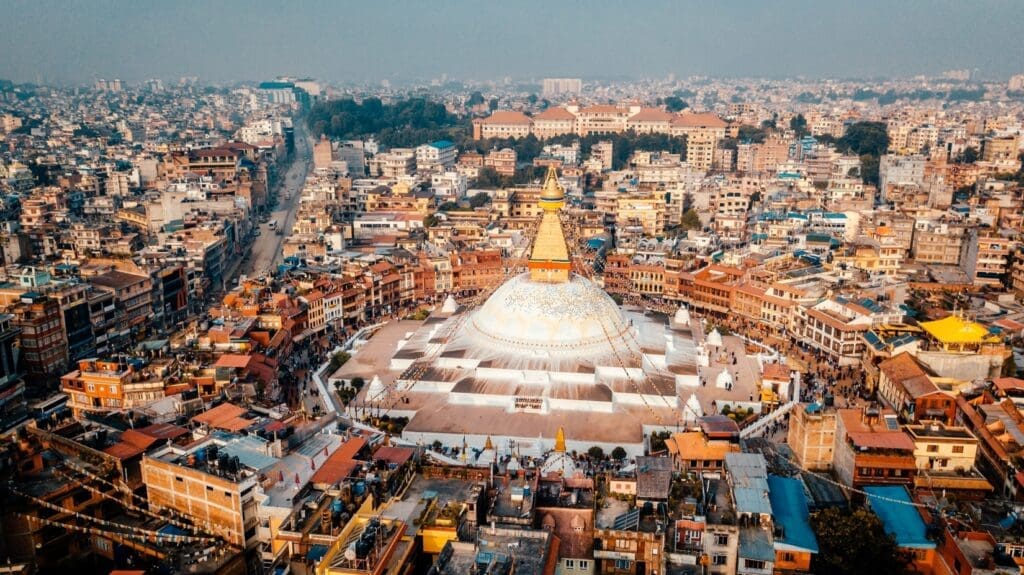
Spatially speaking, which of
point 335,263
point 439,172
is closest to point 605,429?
point 335,263

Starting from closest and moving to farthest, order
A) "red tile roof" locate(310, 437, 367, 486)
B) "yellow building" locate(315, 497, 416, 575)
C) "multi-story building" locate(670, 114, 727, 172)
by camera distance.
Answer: "yellow building" locate(315, 497, 416, 575) → "red tile roof" locate(310, 437, 367, 486) → "multi-story building" locate(670, 114, 727, 172)

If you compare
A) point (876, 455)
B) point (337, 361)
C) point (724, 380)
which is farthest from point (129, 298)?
point (876, 455)

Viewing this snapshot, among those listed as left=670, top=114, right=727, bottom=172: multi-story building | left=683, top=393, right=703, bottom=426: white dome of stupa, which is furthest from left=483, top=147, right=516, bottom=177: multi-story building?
left=683, top=393, right=703, bottom=426: white dome of stupa

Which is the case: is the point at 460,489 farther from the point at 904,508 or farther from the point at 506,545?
the point at 904,508

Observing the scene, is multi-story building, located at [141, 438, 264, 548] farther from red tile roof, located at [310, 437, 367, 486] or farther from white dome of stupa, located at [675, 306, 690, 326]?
white dome of stupa, located at [675, 306, 690, 326]

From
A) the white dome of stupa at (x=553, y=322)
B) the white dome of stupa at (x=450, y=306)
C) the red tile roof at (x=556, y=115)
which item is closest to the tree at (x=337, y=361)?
the white dome of stupa at (x=553, y=322)

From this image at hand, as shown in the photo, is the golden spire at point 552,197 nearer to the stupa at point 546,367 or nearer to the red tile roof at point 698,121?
the stupa at point 546,367
